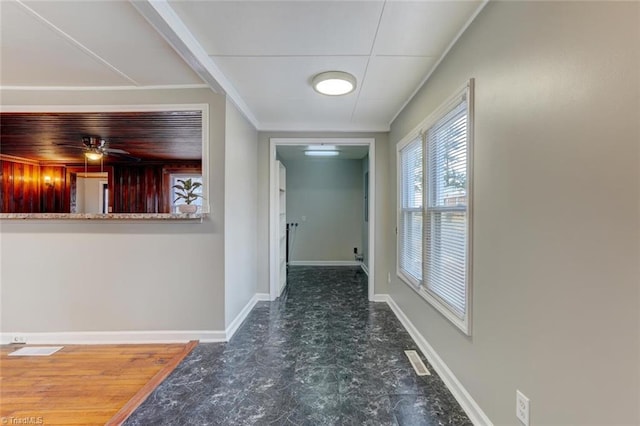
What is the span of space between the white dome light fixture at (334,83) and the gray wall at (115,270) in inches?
37.9

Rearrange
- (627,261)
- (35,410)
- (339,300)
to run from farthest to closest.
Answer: (339,300) → (35,410) → (627,261)

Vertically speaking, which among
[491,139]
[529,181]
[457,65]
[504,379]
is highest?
[457,65]

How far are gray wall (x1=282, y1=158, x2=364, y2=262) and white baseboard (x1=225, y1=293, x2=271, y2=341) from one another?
100 inches

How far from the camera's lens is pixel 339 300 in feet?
12.8

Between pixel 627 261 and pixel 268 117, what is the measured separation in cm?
347

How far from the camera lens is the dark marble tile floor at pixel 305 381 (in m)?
1.70

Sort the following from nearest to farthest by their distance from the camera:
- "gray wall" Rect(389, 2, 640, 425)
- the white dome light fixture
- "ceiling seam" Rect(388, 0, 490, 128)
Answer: "gray wall" Rect(389, 2, 640, 425) < "ceiling seam" Rect(388, 0, 490, 128) < the white dome light fixture

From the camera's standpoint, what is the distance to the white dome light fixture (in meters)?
2.36

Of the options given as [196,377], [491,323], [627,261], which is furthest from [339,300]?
[627,261]

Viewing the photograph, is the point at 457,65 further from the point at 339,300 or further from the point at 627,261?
the point at 339,300

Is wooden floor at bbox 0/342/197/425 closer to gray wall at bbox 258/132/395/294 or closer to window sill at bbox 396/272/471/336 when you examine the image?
gray wall at bbox 258/132/395/294

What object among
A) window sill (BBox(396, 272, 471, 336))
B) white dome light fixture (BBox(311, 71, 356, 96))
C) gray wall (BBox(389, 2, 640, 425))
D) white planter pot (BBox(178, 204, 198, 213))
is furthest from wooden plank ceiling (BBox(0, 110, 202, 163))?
window sill (BBox(396, 272, 471, 336))

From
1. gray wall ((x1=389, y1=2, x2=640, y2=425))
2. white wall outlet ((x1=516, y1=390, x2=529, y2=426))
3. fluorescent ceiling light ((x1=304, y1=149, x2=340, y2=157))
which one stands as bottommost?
white wall outlet ((x1=516, y1=390, x2=529, y2=426))

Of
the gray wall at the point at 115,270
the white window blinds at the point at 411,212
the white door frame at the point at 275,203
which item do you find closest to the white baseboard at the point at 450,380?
the white window blinds at the point at 411,212
